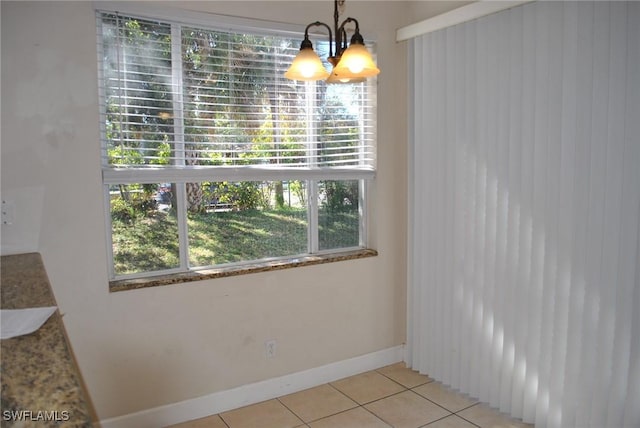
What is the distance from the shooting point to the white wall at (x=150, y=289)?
225 centimetres

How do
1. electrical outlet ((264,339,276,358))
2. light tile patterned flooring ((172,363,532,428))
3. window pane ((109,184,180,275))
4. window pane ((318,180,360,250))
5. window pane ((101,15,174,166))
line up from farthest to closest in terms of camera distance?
window pane ((318,180,360,250)) < electrical outlet ((264,339,276,358)) < light tile patterned flooring ((172,363,532,428)) < window pane ((109,184,180,275)) < window pane ((101,15,174,166))

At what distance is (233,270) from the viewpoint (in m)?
2.84

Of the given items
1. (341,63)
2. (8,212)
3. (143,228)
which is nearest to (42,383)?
(341,63)

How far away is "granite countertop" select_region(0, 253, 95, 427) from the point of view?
0.78m

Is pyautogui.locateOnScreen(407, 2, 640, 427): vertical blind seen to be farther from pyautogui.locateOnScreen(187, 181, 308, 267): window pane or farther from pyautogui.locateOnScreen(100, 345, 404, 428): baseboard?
pyautogui.locateOnScreen(187, 181, 308, 267): window pane

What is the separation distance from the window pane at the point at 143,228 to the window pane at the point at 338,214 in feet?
3.32

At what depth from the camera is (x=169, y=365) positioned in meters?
2.66

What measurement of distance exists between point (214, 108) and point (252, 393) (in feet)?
5.81

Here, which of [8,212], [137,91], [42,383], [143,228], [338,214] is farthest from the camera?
[338,214]

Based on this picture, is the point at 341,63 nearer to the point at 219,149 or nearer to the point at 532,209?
the point at 219,149

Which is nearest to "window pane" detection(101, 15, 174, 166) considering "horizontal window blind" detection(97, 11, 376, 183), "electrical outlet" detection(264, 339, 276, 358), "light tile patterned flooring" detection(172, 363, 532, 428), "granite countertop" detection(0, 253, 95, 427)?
"horizontal window blind" detection(97, 11, 376, 183)

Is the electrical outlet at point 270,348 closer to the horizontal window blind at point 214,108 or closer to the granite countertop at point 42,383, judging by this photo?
the horizontal window blind at point 214,108

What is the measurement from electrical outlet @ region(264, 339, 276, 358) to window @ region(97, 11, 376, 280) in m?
0.55

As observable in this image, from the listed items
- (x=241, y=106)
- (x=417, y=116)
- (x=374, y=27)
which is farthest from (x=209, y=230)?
(x=374, y=27)
